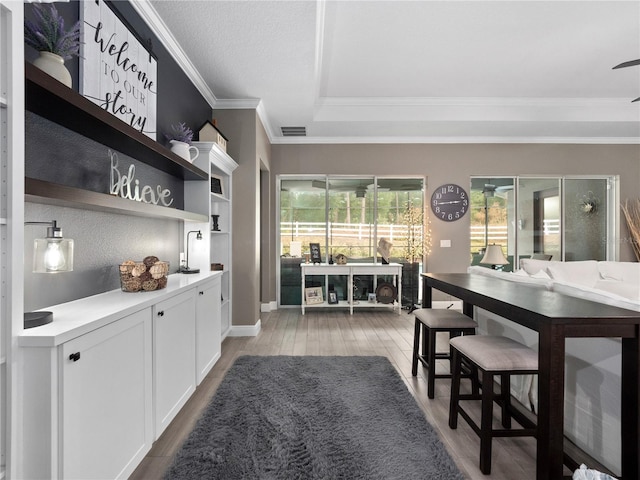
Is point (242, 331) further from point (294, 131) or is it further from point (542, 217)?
point (542, 217)

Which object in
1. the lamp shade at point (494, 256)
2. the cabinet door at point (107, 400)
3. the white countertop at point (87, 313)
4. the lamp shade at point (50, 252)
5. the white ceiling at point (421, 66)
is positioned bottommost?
the cabinet door at point (107, 400)

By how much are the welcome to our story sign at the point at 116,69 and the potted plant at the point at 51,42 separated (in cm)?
28

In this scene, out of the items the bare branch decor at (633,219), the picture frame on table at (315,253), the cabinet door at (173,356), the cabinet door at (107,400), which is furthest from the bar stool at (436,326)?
the bare branch decor at (633,219)

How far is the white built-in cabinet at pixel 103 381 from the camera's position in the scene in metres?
1.07

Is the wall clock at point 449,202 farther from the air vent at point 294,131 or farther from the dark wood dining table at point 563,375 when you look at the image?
the dark wood dining table at point 563,375

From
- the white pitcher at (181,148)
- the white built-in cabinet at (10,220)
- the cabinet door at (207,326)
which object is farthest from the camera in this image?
the white pitcher at (181,148)

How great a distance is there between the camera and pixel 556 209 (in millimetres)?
5465

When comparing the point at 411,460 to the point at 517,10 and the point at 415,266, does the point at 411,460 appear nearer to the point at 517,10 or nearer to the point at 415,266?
the point at 517,10

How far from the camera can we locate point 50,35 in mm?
1402

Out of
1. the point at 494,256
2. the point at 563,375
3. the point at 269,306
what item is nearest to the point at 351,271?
the point at 269,306

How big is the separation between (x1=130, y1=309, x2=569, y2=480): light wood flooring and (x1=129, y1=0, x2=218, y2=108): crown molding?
9.05 ft

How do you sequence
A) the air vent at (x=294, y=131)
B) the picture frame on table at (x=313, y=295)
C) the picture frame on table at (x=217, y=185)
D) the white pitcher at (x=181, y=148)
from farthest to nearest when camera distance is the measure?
the picture frame on table at (x=313, y=295) → the air vent at (x=294, y=131) → the picture frame on table at (x=217, y=185) → the white pitcher at (x=181, y=148)

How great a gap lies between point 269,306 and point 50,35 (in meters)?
4.29

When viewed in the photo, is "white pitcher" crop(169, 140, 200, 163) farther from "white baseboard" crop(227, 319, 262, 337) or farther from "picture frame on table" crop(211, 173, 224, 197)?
"white baseboard" crop(227, 319, 262, 337)
